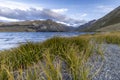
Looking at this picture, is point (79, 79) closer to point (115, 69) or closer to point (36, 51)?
point (115, 69)

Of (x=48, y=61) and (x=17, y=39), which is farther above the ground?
(x=48, y=61)

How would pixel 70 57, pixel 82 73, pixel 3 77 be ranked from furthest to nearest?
pixel 70 57 → pixel 3 77 → pixel 82 73

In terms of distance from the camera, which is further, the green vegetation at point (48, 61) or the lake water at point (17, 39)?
the lake water at point (17, 39)

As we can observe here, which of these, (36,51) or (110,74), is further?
(36,51)

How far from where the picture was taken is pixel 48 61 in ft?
23.3

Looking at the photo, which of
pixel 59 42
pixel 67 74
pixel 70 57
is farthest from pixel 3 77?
pixel 59 42

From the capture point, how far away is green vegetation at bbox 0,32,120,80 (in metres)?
6.57

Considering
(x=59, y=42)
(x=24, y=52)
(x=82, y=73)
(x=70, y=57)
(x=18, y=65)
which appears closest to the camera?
(x=82, y=73)

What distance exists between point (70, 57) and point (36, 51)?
247 cm

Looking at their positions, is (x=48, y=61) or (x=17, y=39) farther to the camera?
(x=17, y=39)

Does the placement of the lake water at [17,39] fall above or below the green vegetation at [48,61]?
below

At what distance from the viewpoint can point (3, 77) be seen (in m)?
6.93

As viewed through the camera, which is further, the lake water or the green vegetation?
the lake water

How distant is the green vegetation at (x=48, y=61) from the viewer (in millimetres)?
6566
